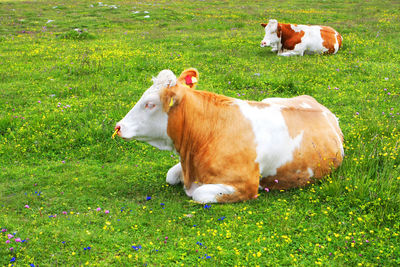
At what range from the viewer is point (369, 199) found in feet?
18.4

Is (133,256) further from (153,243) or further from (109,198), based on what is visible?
(109,198)

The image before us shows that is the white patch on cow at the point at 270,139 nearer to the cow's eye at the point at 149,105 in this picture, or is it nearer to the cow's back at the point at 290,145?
the cow's back at the point at 290,145

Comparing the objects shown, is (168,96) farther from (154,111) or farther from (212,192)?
(212,192)

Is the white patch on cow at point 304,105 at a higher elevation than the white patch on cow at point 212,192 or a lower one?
higher

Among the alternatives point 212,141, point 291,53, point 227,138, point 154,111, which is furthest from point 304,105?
point 291,53

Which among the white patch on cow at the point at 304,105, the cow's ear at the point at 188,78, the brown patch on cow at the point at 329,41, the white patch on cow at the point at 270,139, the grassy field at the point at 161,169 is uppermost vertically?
the cow's ear at the point at 188,78

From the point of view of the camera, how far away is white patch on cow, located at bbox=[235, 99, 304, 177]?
6.16m

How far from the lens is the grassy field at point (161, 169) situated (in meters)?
4.94

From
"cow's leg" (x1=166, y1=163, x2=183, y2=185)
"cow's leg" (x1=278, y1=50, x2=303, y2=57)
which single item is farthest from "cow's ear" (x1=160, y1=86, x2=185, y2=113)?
"cow's leg" (x1=278, y1=50, x2=303, y2=57)

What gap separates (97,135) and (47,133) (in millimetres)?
1061

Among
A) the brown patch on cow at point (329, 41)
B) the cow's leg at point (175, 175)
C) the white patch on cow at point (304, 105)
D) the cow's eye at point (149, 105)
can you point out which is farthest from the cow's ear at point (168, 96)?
the brown patch on cow at point (329, 41)

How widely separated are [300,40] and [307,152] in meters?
10.1

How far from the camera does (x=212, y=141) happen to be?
20.2 ft

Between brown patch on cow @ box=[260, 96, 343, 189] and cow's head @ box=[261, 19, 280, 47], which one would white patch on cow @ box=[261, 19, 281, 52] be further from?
brown patch on cow @ box=[260, 96, 343, 189]
